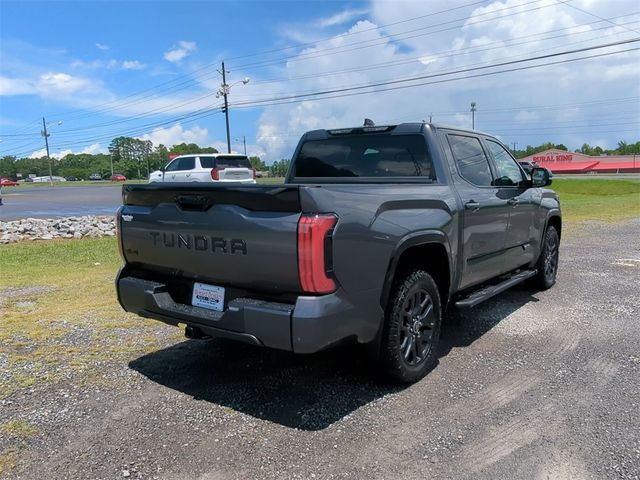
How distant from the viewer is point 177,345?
4.91 meters

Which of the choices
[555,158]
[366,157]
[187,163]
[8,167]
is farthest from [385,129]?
[8,167]

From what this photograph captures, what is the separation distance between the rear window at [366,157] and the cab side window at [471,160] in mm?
383

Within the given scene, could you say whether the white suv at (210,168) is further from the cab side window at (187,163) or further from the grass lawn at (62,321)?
the grass lawn at (62,321)

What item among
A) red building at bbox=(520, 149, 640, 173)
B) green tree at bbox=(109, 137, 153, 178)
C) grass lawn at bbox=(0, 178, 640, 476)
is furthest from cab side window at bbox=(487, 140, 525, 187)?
green tree at bbox=(109, 137, 153, 178)

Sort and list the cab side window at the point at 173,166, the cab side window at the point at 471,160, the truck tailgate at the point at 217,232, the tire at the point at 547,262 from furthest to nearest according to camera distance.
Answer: the cab side window at the point at 173,166, the tire at the point at 547,262, the cab side window at the point at 471,160, the truck tailgate at the point at 217,232

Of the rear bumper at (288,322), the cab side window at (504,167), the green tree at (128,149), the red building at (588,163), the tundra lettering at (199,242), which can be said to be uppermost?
the green tree at (128,149)

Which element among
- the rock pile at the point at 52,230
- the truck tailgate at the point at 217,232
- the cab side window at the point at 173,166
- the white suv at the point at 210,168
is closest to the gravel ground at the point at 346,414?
the truck tailgate at the point at 217,232

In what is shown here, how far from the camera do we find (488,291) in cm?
500

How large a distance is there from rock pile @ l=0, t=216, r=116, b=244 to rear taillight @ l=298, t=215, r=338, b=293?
10.3 metres

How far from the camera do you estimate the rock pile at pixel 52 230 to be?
11.7 meters

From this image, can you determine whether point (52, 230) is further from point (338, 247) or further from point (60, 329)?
point (338, 247)

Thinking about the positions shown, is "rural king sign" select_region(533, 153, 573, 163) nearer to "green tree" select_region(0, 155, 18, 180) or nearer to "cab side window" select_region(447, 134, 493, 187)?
"cab side window" select_region(447, 134, 493, 187)

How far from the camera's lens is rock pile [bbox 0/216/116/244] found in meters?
11.7

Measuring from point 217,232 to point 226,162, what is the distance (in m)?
17.2
